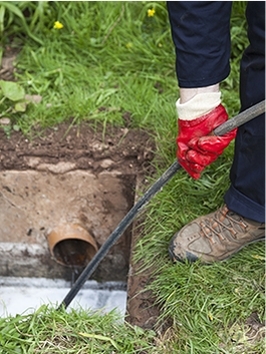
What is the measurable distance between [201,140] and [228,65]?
270 millimetres

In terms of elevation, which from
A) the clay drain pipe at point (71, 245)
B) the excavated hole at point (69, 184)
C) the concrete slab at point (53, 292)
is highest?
the excavated hole at point (69, 184)

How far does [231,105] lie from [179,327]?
49.2 inches

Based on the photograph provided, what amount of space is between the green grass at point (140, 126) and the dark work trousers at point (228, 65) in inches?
11.9

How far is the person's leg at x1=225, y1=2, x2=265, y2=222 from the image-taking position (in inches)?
81.0

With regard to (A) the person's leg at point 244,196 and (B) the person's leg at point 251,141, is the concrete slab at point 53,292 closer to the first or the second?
(A) the person's leg at point 244,196

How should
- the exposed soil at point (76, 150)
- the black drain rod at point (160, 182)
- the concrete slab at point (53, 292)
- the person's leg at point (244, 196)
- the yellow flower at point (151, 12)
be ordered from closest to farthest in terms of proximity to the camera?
the black drain rod at point (160, 182) < the person's leg at point (244, 196) < the exposed soil at point (76, 150) < the concrete slab at point (53, 292) < the yellow flower at point (151, 12)

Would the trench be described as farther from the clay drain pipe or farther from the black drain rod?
the black drain rod

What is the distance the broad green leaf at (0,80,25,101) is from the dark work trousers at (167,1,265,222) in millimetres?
1178

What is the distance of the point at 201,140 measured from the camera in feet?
7.07

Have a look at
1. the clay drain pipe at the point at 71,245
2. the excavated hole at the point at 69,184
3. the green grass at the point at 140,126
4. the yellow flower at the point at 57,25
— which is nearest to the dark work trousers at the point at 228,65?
the green grass at the point at 140,126

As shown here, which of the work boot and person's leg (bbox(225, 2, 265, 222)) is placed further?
the work boot

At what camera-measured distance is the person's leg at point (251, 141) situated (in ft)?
6.75

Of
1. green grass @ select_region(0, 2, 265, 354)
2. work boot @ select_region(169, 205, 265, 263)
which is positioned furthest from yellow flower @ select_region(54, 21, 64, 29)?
work boot @ select_region(169, 205, 265, 263)

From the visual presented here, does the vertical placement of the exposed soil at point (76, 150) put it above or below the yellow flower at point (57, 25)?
below
